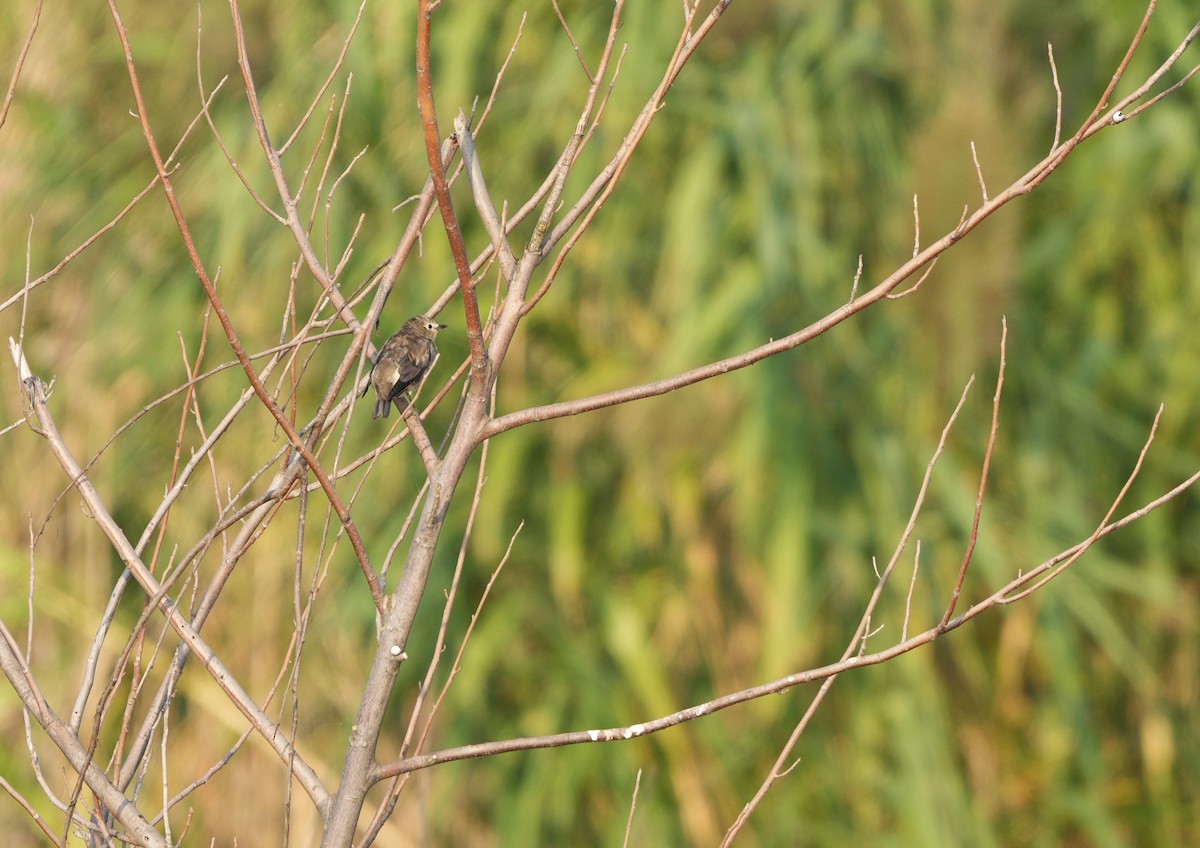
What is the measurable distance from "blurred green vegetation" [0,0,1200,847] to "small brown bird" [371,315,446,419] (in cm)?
105

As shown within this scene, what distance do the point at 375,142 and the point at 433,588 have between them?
0.97 metres

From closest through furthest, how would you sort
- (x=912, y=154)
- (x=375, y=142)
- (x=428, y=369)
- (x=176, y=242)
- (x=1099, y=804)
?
1. (x=428, y=369)
2. (x=912, y=154)
3. (x=1099, y=804)
4. (x=375, y=142)
5. (x=176, y=242)

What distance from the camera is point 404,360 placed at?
5.04 ft

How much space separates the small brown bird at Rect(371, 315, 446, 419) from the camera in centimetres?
150

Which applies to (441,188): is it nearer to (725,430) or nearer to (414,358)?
(414,358)

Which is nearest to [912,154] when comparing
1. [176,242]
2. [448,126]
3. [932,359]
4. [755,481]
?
[932,359]

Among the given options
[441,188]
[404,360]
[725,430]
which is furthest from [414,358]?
[725,430]

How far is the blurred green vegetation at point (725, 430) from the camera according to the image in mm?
2717

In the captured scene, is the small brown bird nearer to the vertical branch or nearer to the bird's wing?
the bird's wing

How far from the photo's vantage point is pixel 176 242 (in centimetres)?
316

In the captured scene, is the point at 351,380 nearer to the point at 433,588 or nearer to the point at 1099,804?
the point at 433,588

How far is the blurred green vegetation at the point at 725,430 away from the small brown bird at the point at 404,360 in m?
1.05

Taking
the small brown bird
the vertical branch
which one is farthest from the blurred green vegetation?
the vertical branch

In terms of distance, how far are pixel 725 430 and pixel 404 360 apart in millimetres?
1234
